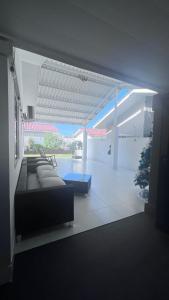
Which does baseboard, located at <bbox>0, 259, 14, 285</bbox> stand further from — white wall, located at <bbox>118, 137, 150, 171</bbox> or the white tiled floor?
white wall, located at <bbox>118, 137, 150, 171</bbox>

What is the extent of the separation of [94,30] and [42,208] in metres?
2.07

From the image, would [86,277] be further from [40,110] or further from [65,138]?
[65,138]

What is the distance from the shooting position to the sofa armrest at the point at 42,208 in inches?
76.0

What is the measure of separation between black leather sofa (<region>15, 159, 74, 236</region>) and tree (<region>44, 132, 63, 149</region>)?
11843 mm

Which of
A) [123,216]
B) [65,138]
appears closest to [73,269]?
[123,216]

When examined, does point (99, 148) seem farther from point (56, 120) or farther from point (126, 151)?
point (56, 120)

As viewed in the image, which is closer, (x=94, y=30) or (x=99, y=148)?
(x=94, y=30)

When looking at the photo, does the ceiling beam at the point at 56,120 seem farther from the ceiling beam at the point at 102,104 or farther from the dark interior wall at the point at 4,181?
the dark interior wall at the point at 4,181

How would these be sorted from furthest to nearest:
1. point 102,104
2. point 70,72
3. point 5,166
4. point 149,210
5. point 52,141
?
point 52,141 < point 102,104 < point 70,72 < point 149,210 < point 5,166

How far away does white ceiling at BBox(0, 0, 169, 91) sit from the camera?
3.44ft

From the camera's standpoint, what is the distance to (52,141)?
13992mm

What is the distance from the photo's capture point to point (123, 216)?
8.76ft

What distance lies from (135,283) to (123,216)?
1262 millimetres

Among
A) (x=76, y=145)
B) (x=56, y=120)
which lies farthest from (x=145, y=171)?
(x=76, y=145)
